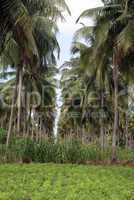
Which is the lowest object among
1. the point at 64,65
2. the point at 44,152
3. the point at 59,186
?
the point at 59,186

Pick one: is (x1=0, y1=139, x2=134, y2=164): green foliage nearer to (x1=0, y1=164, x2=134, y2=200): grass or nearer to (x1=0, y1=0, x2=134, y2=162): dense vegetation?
(x1=0, y1=0, x2=134, y2=162): dense vegetation

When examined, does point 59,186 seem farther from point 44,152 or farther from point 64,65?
point 64,65

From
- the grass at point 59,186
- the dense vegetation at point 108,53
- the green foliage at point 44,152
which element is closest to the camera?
the grass at point 59,186

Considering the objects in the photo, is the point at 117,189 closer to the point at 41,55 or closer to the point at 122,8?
the point at 122,8

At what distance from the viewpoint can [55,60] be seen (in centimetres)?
2428

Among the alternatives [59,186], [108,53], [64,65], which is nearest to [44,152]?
[108,53]

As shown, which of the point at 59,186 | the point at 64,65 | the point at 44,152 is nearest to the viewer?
the point at 59,186

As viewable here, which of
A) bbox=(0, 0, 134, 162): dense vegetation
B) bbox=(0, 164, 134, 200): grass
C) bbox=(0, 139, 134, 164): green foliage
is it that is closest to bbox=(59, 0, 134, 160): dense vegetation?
bbox=(0, 0, 134, 162): dense vegetation

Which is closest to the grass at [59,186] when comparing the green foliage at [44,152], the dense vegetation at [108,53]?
the green foliage at [44,152]

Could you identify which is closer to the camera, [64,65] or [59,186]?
[59,186]

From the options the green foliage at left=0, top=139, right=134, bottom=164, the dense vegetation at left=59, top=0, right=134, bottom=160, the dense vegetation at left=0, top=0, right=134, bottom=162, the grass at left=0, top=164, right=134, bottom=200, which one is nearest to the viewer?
the grass at left=0, top=164, right=134, bottom=200

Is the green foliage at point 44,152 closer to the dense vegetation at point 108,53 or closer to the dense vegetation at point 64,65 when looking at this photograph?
the dense vegetation at point 64,65

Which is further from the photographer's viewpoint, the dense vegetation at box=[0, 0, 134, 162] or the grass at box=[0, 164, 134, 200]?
the dense vegetation at box=[0, 0, 134, 162]

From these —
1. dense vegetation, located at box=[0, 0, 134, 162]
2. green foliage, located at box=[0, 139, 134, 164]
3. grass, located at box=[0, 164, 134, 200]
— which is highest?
dense vegetation, located at box=[0, 0, 134, 162]
